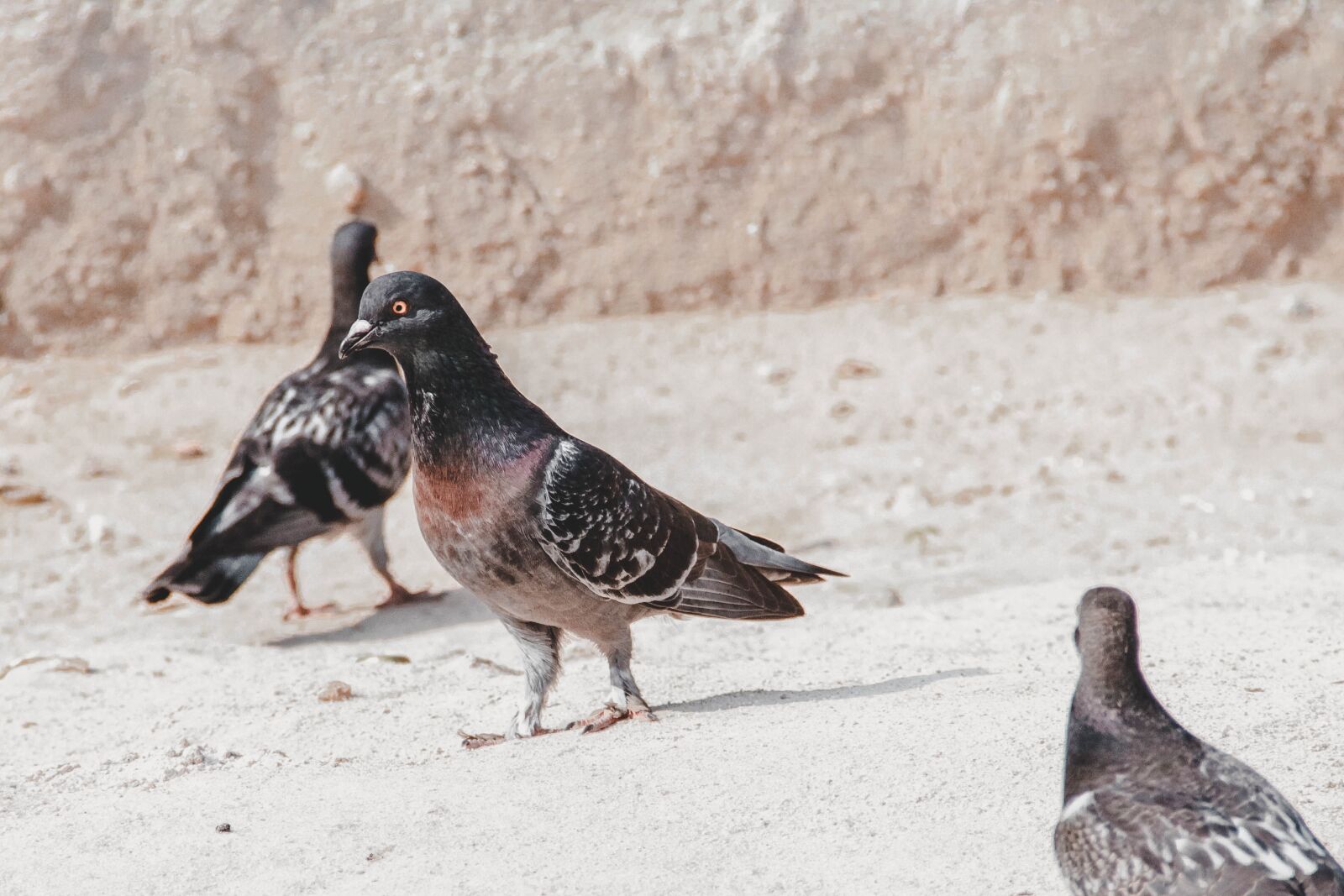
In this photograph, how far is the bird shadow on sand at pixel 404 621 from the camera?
23.1ft

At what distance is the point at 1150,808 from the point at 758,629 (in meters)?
3.26

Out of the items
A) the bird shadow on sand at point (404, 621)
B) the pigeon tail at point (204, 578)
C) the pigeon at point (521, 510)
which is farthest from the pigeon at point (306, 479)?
the pigeon at point (521, 510)

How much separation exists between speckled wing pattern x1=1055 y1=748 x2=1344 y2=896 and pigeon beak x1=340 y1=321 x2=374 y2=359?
7.83ft

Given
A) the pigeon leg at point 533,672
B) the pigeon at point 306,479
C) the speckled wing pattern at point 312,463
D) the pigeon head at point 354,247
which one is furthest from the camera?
the pigeon head at point 354,247

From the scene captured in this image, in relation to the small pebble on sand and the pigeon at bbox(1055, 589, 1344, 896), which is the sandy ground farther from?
the pigeon at bbox(1055, 589, 1344, 896)

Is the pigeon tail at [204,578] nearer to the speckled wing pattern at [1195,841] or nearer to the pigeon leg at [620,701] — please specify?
the pigeon leg at [620,701]

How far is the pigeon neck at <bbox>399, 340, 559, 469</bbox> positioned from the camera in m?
4.54

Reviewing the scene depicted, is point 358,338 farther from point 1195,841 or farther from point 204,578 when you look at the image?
point 1195,841

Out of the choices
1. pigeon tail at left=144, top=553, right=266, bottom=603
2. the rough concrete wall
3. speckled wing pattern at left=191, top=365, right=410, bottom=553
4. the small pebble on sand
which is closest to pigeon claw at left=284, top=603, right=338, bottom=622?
speckled wing pattern at left=191, top=365, right=410, bottom=553

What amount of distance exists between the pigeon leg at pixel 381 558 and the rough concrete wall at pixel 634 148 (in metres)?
2.56

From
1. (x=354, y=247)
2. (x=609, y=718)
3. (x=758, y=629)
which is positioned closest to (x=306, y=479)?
(x=354, y=247)

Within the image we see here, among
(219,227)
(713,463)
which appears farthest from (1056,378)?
(219,227)

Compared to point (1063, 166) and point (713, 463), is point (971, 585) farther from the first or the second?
point (1063, 166)

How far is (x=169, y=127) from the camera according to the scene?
9391mm
